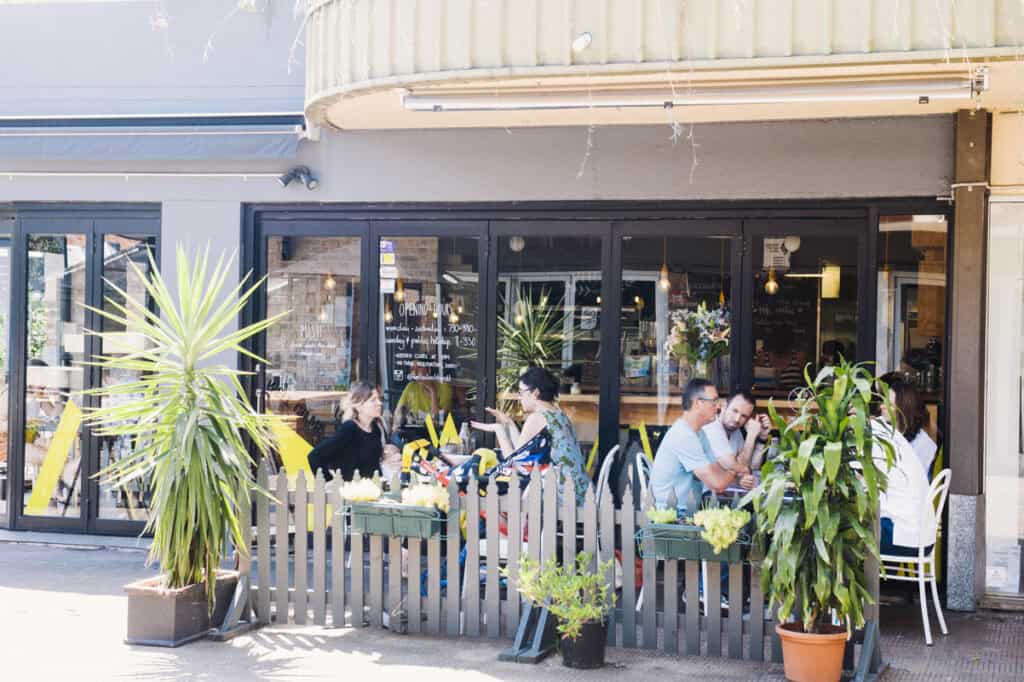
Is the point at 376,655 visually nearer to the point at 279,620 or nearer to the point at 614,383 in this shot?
the point at 279,620

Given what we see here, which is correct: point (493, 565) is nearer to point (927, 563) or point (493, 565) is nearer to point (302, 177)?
Answer: point (927, 563)

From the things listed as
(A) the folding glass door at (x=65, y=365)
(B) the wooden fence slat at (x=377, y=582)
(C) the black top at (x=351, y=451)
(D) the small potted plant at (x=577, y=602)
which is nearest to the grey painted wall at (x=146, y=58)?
(A) the folding glass door at (x=65, y=365)

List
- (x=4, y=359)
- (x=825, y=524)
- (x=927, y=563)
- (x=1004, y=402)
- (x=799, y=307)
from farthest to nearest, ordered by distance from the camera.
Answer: (x=4, y=359) < (x=799, y=307) < (x=1004, y=402) < (x=927, y=563) < (x=825, y=524)

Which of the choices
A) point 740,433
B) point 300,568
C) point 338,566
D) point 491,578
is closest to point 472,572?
point 491,578

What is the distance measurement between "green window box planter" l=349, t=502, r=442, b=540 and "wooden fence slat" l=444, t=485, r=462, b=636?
0.30 feet

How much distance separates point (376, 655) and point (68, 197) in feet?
18.3

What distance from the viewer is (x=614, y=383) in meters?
9.56

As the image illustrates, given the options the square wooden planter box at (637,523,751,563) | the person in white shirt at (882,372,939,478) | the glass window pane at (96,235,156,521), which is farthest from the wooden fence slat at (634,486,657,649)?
the glass window pane at (96,235,156,521)

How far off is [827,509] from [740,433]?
258 cm

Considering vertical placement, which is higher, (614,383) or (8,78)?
(8,78)

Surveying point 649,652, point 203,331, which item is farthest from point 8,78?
point 649,652

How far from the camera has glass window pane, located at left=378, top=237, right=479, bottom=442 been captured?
992 centimetres

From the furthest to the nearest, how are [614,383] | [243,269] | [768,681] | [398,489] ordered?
1. [243,269]
2. [614,383]
3. [398,489]
4. [768,681]

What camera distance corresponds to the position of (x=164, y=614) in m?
7.14
